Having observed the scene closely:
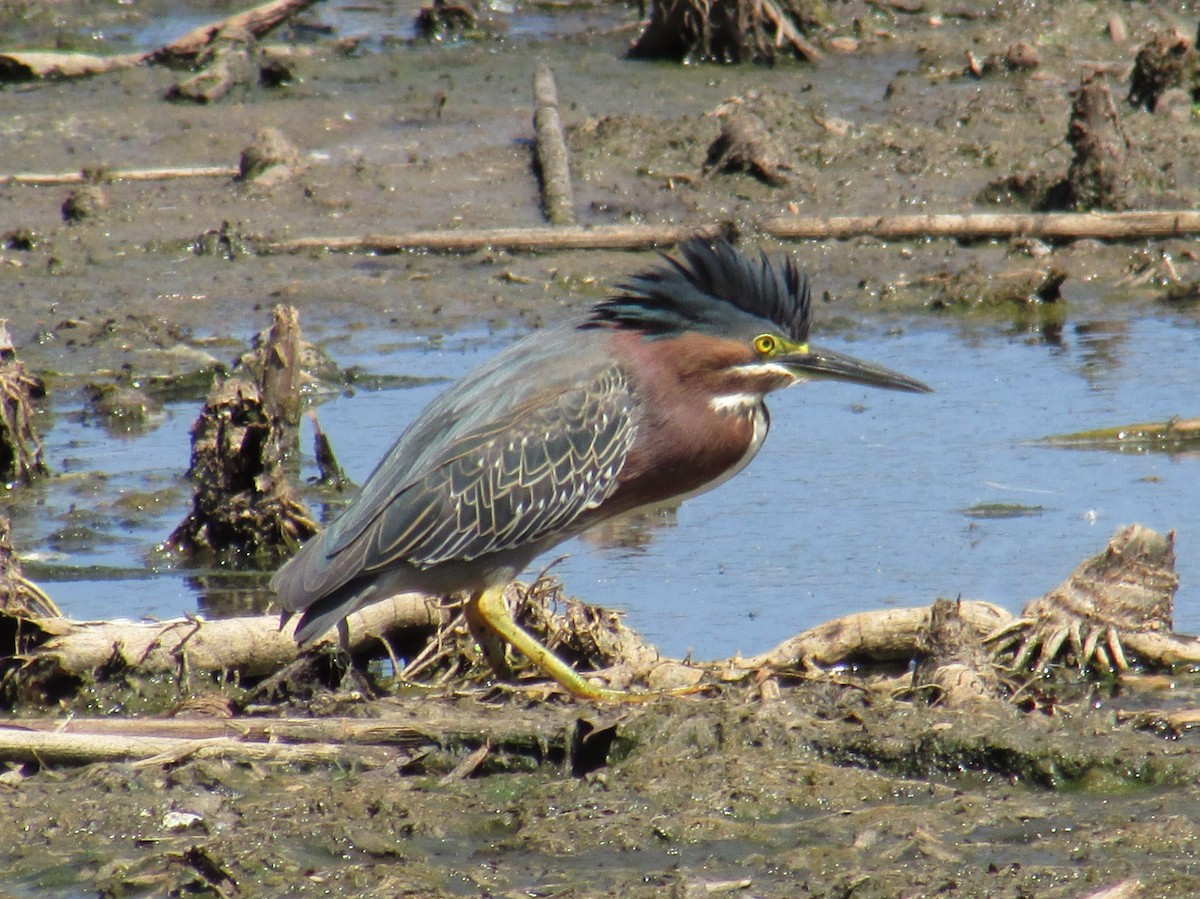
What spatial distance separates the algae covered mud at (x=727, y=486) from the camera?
14.0 feet

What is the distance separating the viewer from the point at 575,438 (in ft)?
17.2

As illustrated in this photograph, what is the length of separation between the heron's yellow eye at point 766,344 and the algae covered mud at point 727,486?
0.95 metres

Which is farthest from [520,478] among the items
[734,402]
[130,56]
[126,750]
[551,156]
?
[130,56]

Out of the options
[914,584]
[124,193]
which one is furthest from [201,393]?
[914,584]

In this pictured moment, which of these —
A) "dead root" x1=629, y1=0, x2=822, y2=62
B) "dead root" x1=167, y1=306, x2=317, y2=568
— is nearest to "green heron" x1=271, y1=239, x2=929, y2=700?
"dead root" x1=167, y1=306, x2=317, y2=568

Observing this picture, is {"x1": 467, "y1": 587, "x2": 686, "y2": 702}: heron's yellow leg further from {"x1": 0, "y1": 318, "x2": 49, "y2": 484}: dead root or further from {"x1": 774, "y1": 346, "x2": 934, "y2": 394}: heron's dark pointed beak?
{"x1": 0, "y1": 318, "x2": 49, "y2": 484}: dead root

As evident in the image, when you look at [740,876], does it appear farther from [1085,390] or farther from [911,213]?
[911,213]

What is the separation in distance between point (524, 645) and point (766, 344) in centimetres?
110

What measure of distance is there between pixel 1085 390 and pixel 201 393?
397 centimetres

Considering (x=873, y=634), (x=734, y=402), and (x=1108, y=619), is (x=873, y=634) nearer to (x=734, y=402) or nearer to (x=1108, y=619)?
(x=1108, y=619)

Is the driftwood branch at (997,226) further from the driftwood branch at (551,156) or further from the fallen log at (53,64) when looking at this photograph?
the fallen log at (53,64)

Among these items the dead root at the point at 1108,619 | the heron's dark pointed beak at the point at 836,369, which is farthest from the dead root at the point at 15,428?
the dead root at the point at 1108,619

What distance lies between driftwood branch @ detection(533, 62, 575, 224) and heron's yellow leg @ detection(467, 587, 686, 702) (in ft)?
17.2

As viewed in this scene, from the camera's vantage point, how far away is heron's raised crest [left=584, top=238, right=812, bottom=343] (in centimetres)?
541
